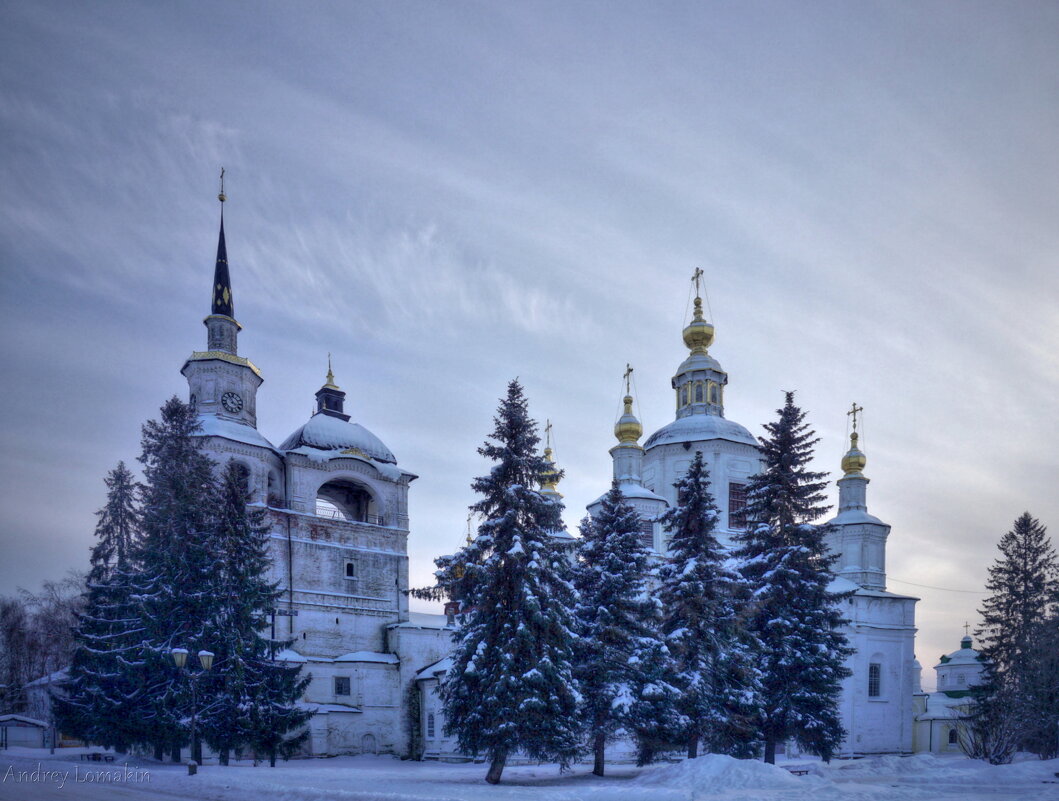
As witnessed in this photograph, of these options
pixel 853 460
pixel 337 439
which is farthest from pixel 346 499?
pixel 853 460

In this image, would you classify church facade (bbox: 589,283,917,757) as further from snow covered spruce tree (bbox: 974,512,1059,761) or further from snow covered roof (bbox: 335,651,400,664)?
snow covered roof (bbox: 335,651,400,664)

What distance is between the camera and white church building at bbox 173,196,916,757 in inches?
1294

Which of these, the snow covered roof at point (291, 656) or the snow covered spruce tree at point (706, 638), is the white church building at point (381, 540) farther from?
the snow covered spruce tree at point (706, 638)

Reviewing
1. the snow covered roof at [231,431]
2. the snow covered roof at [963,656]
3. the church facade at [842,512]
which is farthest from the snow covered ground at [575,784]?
the snow covered roof at [963,656]

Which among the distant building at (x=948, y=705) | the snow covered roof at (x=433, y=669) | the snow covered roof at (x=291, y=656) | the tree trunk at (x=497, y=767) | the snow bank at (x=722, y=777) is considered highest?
the snow bank at (x=722, y=777)

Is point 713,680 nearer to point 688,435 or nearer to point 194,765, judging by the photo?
point 194,765

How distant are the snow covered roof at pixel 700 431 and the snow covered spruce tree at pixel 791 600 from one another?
51.2 feet

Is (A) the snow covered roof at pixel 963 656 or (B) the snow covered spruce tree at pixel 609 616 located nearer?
(B) the snow covered spruce tree at pixel 609 616

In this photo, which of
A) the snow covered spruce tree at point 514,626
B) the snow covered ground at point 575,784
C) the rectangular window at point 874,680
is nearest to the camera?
the snow covered ground at point 575,784

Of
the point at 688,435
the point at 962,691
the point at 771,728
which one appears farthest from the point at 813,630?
the point at 962,691

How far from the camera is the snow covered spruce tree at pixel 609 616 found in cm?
1948

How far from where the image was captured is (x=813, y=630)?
859 inches

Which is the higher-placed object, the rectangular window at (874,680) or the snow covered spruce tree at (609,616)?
the snow covered spruce tree at (609,616)

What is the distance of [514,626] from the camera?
17.9m
